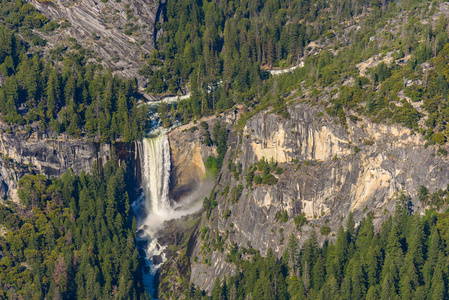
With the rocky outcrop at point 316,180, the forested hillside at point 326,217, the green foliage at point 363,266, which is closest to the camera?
the green foliage at point 363,266

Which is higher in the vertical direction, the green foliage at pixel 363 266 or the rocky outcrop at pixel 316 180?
the rocky outcrop at pixel 316 180

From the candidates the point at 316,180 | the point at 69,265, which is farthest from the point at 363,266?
the point at 69,265

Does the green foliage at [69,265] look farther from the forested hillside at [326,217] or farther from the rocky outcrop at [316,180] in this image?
the rocky outcrop at [316,180]

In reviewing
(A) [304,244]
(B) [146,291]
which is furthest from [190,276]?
(A) [304,244]

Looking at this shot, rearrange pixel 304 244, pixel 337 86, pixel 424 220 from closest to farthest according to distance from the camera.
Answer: pixel 424 220 → pixel 304 244 → pixel 337 86

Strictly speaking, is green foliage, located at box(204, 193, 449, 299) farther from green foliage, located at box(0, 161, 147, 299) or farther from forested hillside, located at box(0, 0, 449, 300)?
green foliage, located at box(0, 161, 147, 299)

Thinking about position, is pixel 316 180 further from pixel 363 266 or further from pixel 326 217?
pixel 363 266

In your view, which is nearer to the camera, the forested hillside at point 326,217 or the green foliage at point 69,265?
the forested hillside at point 326,217

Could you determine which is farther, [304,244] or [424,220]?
[304,244]

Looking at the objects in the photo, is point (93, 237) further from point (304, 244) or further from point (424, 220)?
point (424, 220)

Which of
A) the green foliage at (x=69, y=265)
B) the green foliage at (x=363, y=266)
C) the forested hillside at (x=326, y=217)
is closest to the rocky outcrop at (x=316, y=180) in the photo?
the forested hillside at (x=326, y=217)
